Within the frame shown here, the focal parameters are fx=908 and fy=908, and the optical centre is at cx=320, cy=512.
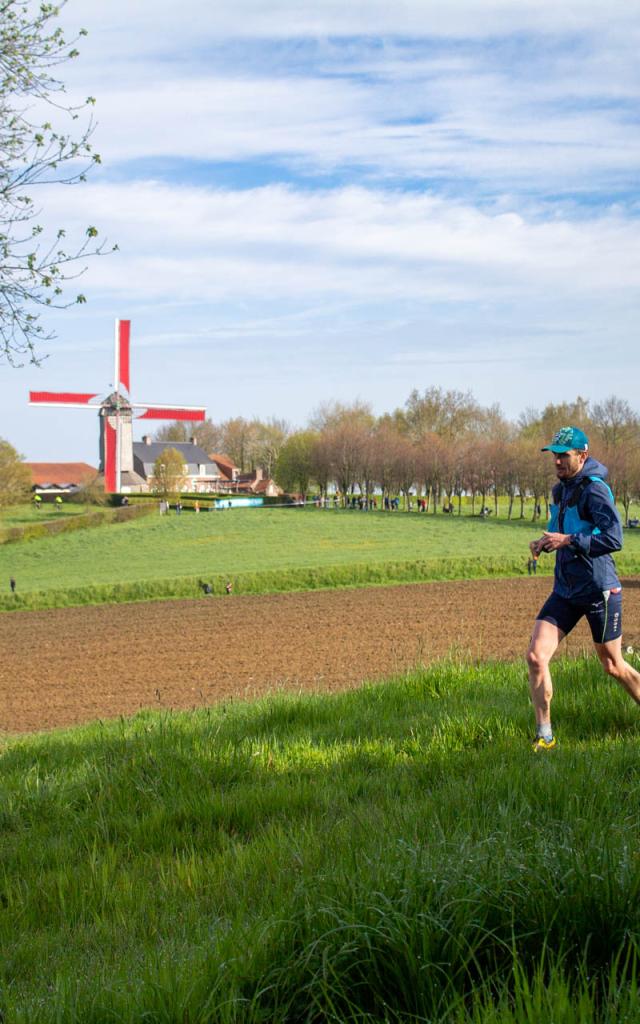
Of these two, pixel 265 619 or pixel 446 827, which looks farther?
pixel 265 619

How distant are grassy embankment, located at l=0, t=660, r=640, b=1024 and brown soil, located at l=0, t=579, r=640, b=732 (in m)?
7.12

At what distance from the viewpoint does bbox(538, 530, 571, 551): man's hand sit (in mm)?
6066

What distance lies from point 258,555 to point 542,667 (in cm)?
4425

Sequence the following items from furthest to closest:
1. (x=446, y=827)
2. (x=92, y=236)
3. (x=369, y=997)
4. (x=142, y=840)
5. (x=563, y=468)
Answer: (x=92, y=236) < (x=563, y=468) < (x=142, y=840) < (x=446, y=827) < (x=369, y=997)

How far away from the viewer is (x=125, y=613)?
3278cm

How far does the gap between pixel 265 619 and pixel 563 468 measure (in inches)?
942

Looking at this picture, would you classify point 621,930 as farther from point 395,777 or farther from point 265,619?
point 265,619

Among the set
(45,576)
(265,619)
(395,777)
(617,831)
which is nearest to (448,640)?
(265,619)

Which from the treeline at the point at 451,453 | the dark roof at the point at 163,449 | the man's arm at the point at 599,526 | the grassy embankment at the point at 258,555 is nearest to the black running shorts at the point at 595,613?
the man's arm at the point at 599,526

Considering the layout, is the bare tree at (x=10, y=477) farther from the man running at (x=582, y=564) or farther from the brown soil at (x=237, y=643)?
the man running at (x=582, y=564)

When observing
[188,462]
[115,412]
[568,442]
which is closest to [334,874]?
[568,442]

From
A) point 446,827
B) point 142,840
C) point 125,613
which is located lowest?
point 125,613

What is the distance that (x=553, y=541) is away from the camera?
606 cm

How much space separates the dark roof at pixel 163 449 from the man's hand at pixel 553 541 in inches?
5400
